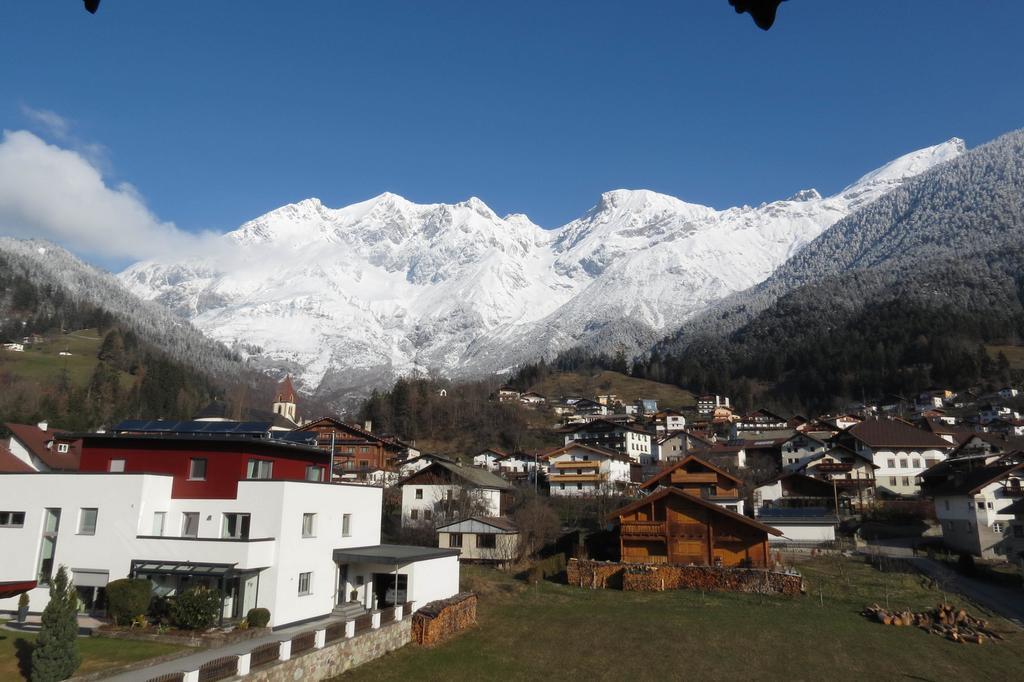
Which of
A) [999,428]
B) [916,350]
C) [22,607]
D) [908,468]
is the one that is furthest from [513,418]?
Answer: [916,350]

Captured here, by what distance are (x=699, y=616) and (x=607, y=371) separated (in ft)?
470

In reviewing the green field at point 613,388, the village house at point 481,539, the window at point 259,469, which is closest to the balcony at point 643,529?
the village house at point 481,539

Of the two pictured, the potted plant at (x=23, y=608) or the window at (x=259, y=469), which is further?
the window at (x=259, y=469)

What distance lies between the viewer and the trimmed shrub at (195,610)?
20609mm

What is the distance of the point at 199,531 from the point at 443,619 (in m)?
9.21

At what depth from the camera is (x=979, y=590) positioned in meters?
33.4

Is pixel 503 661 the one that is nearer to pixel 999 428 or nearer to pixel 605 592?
pixel 605 592

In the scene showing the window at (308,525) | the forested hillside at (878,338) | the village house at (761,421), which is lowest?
the window at (308,525)

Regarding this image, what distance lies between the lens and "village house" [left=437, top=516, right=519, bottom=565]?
133 ft

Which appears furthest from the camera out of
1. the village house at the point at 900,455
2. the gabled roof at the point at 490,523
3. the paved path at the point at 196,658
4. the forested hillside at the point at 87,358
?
the forested hillside at the point at 87,358

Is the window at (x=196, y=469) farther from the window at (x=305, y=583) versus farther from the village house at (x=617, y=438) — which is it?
the village house at (x=617, y=438)

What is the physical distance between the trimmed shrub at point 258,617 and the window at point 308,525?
325 cm

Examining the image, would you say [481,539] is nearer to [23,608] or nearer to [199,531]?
[199,531]

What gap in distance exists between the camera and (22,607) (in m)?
21.6
